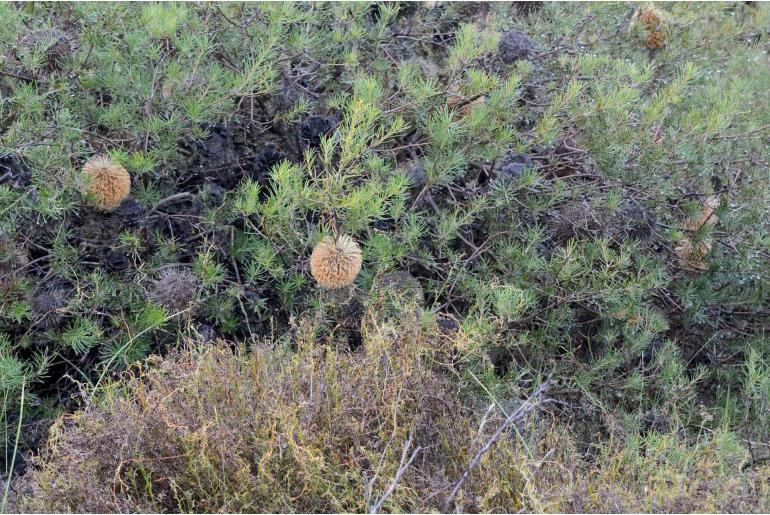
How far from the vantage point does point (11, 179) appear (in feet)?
11.5

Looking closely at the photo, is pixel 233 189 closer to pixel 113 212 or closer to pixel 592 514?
pixel 113 212

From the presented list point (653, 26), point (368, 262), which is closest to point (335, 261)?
point (368, 262)

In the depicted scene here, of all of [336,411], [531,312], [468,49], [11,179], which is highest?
[468,49]

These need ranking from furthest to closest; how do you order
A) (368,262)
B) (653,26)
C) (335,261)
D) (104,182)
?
(653,26) → (368,262) → (104,182) → (335,261)

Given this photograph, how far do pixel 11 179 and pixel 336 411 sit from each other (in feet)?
5.37

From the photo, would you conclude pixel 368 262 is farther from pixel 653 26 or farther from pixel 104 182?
pixel 653 26

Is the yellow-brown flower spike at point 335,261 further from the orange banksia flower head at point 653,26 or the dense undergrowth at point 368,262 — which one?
the orange banksia flower head at point 653,26

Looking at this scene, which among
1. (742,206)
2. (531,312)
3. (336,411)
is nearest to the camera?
(336,411)

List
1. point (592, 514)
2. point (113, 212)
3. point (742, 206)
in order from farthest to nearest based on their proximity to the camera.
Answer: point (742, 206)
point (113, 212)
point (592, 514)

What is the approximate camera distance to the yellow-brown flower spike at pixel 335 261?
314 cm

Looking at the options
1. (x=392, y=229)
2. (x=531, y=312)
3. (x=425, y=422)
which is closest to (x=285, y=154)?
(x=392, y=229)

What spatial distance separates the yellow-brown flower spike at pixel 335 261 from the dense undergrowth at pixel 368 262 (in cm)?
11

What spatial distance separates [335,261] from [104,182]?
93 centimetres

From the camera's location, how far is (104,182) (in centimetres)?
336
